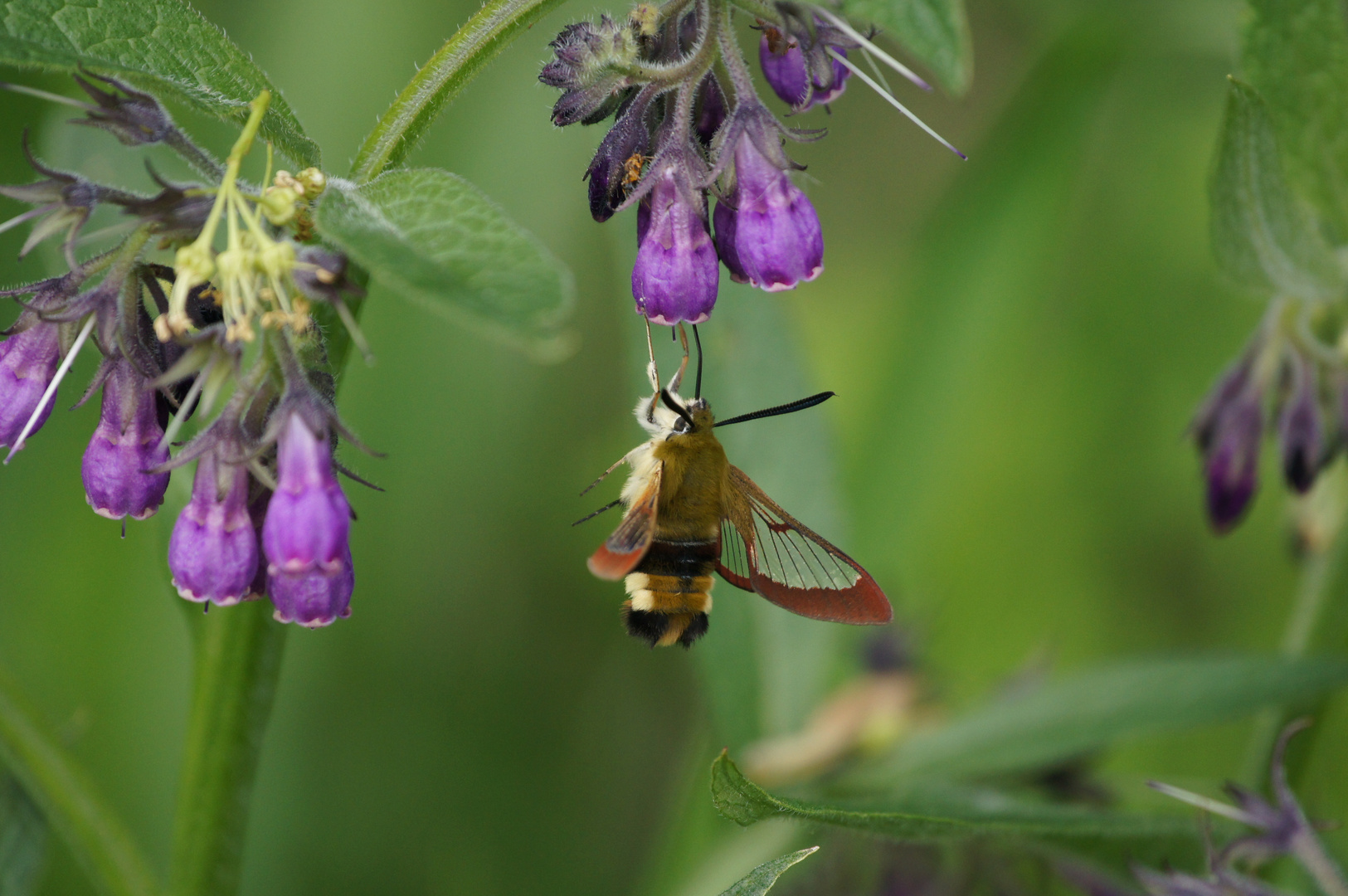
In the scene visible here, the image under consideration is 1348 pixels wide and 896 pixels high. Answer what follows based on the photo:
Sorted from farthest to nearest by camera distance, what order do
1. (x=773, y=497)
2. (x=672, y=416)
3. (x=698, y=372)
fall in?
(x=773, y=497)
(x=698, y=372)
(x=672, y=416)

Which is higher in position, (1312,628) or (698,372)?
(1312,628)

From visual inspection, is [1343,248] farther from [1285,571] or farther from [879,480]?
[1285,571]

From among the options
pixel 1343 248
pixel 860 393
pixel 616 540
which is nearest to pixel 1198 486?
pixel 860 393

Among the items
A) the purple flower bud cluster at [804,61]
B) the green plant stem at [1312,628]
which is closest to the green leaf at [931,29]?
the purple flower bud cluster at [804,61]

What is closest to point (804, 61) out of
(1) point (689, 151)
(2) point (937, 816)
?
(1) point (689, 151)

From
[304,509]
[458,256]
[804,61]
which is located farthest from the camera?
[804,61]

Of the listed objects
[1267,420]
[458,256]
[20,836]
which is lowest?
[20,836]

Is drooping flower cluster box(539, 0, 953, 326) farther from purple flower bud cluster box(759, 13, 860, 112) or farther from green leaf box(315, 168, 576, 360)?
green leaf box(315, 168, 576, 360)

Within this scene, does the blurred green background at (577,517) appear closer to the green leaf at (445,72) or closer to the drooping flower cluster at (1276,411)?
the drooping flower cluster at (1276,411)

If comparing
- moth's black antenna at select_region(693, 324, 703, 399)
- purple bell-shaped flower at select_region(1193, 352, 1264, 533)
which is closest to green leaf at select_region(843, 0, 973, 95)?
moth's black antenna at select_region(693, 324, 703, 399)

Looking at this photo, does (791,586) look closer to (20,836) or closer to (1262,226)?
(1262,226)
